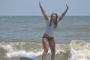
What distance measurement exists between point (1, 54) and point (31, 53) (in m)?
1.60

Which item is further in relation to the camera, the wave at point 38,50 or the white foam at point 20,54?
the white foam at point 20,54

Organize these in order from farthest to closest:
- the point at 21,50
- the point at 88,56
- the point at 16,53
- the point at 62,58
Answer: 1. the point at 21,50
2. the point at 16,53
3. the point at 62,58
4. the point at 88,56

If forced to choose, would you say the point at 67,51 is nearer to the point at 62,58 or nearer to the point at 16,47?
the point at 62,58

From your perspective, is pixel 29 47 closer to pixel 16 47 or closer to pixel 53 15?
pixel 16 47

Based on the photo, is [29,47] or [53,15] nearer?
A: [53,15]

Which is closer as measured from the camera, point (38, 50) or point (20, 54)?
Answer: point (20, 54)

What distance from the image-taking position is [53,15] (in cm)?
533

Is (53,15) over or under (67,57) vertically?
over

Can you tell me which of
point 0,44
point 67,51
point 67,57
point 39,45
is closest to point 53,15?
point 67,57

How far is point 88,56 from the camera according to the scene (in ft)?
26.5

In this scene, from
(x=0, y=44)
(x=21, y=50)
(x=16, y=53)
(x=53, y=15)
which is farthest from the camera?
(x=0, y=44)

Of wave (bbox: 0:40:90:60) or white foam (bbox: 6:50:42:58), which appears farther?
white foam (bbox: 6:50:42:58)

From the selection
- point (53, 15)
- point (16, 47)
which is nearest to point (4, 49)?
point (16, 47)

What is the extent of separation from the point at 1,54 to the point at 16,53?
808 millimetres
